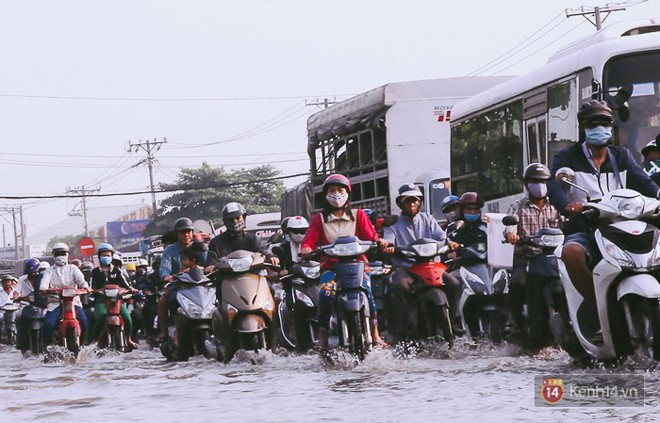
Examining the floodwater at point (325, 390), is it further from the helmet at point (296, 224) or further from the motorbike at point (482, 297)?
the helmet at point (296, 224)

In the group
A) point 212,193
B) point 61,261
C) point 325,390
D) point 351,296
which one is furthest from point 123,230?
point 325,390

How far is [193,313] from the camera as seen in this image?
44.3ft

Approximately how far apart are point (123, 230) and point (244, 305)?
133m

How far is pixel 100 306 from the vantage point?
63.0 feet

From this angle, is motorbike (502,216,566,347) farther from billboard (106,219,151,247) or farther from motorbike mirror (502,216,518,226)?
billboard (106,219,151,247)

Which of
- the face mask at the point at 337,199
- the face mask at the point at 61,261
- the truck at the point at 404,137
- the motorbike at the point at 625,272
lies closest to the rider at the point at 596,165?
the motorbike at the point at 625,272

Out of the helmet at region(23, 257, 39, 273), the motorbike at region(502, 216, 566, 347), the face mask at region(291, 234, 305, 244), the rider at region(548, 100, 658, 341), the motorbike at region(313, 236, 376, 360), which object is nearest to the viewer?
the rider at region(548, 100, 658, 341)

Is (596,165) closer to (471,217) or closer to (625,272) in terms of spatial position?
(625,272)

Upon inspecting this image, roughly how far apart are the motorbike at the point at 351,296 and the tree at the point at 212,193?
73.8m

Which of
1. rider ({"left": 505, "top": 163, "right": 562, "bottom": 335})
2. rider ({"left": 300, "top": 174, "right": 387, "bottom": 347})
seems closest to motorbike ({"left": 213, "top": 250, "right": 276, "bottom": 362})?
rider ({"left": 300, "top": 174, "right": 387, "bottom": 347})

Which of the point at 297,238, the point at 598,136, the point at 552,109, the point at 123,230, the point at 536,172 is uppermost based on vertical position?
the point at 552,109

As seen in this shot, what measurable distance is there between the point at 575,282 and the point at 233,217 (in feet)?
16.3

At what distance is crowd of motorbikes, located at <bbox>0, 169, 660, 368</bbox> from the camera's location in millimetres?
8484

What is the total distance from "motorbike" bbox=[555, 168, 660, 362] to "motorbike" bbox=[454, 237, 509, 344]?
3853mm
